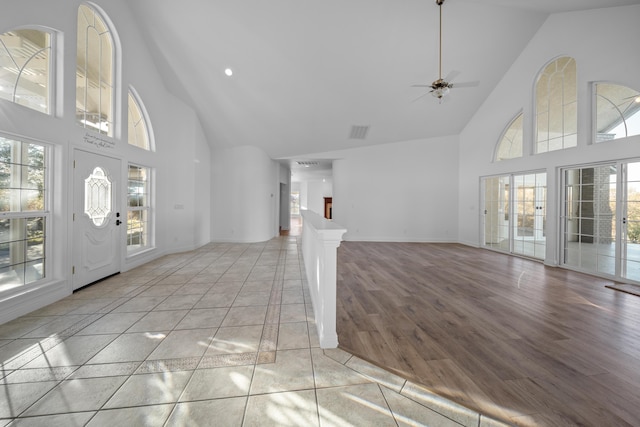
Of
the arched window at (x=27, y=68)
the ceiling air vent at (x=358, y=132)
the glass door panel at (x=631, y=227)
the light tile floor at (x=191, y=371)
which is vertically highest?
the ceiling air vent at (x=358, y=132)

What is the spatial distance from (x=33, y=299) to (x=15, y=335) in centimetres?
70

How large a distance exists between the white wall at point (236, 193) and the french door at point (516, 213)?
6.45 meters

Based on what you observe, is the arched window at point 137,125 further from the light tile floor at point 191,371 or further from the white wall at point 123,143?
the light tile floor at point 191,371

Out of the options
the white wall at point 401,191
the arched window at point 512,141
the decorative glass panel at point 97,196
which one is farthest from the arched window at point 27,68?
the arched window at point 512,141

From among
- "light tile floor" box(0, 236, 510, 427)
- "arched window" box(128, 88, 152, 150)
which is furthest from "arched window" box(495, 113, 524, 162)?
"arched window" box(128, 88, 152, 150)

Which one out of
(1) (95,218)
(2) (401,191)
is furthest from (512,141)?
(1) (95,218)

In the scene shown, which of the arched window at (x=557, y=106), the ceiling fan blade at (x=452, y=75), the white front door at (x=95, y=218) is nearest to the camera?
the white front door at (x=95, y=218)

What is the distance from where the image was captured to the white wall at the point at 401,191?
7.84 m

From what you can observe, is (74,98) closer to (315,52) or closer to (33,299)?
(33,299)

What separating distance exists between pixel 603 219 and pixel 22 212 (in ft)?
26.8

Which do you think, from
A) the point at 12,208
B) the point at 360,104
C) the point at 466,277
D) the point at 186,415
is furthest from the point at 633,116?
the point at 12,208

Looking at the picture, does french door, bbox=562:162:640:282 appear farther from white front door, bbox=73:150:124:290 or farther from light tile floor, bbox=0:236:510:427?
white front door, bbox=73:150:124:290

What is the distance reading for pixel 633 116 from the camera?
386 cm

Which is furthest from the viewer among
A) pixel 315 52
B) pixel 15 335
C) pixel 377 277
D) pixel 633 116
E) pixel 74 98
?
pixel 315 52
